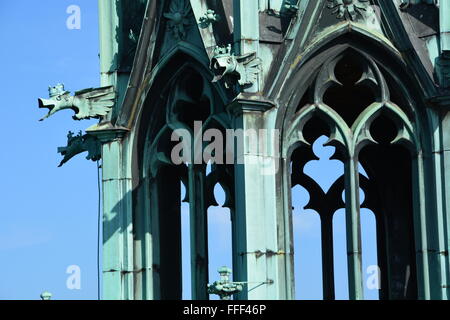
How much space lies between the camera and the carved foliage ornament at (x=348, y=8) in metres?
56.1

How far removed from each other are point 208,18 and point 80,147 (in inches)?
187

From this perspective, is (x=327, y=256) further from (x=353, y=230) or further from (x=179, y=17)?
(x=179, y=17)

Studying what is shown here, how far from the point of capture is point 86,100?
192 ft

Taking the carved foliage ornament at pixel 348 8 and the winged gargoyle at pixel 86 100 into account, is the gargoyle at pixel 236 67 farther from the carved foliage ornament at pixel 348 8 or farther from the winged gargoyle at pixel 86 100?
the winged gargoyle at pixel 86 100

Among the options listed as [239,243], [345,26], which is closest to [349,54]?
[345,26]

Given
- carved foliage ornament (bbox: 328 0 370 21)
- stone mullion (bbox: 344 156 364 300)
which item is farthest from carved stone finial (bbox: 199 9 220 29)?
stone mullion (bbox: 344 156 364 300)

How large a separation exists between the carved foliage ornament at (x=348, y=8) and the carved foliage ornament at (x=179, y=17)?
117 inches

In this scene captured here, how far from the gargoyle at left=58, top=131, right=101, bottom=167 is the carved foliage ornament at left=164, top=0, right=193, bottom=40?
3.14 metres

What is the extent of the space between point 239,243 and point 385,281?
5.75 meters

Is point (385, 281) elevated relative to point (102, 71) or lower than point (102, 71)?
lower

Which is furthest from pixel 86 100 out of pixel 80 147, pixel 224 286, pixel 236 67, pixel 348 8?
pixel 224 286

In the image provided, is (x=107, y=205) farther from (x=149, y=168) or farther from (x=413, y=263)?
(x=413, y=263)
